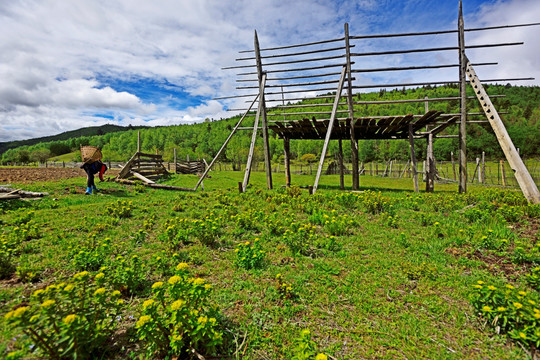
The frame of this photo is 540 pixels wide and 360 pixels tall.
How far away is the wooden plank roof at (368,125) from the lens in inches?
391

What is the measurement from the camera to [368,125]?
35.8 ft

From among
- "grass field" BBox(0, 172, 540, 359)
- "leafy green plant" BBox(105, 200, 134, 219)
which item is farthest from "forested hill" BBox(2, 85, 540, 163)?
"grass field" BBox(0, 172, 540, 359)

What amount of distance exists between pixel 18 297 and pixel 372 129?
12434 millimetres

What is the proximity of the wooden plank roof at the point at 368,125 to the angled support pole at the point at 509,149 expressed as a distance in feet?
4.26

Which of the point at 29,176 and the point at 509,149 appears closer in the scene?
the point at 509,149

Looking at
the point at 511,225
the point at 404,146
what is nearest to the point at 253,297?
the point at 511,225

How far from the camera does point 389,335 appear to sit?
251cm

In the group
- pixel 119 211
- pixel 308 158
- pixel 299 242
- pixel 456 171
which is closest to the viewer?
pixel 299 242

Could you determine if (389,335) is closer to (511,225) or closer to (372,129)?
(511,225)

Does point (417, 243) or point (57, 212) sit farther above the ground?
point (57, 212)

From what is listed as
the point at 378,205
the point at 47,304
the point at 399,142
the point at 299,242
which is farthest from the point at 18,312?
the point at 399,142

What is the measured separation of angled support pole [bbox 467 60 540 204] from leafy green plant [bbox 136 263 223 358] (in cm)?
913

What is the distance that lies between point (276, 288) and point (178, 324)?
1.49 m

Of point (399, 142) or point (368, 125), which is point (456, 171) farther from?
point (368, 125)
